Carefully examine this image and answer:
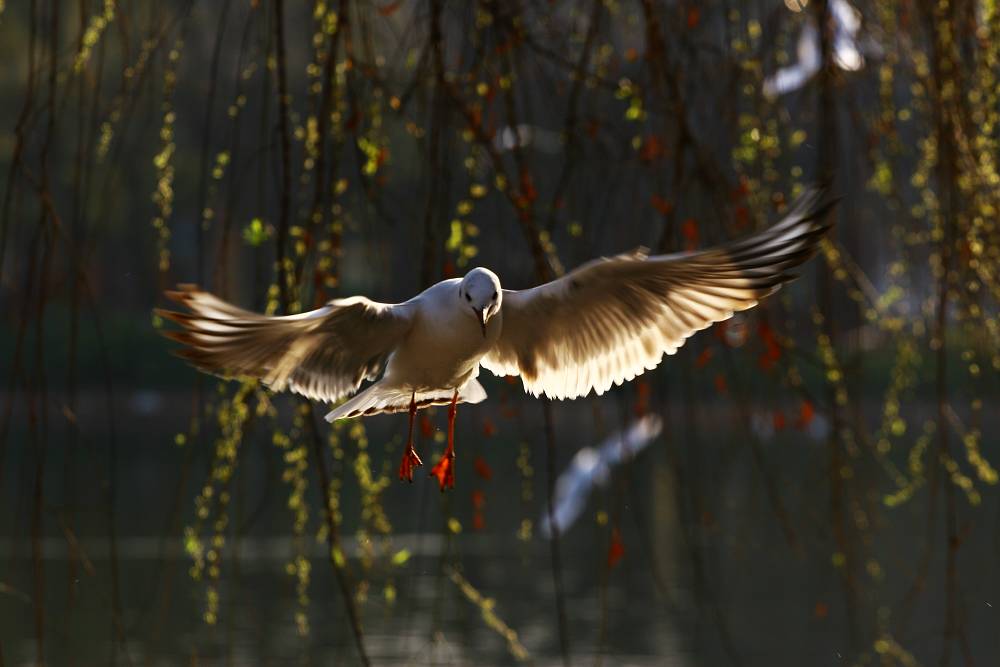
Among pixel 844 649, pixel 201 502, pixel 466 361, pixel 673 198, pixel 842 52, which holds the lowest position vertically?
pixel 844 649

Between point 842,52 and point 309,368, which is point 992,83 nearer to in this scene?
point 842,52

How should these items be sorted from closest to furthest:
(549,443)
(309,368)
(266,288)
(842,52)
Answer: (549,443) < (266,288) < (309,368) < (842,52)

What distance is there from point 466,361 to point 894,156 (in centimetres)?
80

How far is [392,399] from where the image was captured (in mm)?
2561

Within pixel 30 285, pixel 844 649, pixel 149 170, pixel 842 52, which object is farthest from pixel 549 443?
pixel 149 170

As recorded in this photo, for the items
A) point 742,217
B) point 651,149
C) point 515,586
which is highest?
point 651,149

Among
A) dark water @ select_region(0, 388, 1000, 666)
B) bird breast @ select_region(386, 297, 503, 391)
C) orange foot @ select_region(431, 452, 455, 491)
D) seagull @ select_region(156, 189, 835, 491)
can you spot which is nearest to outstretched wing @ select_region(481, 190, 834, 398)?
seagull @ select_region(156, 189, 835, 491)

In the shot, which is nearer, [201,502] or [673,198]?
[201,502]

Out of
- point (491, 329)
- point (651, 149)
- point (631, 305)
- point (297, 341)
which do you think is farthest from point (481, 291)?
point (651, 149)

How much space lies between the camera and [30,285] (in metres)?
1.95

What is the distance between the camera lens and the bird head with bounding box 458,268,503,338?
7.17 feet

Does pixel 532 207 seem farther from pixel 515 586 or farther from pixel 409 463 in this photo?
pixel 515 586

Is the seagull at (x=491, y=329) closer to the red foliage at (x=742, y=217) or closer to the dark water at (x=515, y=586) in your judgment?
the red foliage at (x=742, y=217)

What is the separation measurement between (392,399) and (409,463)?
1.04ft
